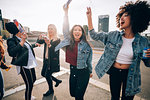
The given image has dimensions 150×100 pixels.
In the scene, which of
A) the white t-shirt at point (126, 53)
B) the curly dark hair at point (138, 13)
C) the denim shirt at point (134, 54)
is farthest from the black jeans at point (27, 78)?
the curly dark hair at point (138, 13)

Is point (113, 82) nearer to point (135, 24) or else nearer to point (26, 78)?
point (135, 24)

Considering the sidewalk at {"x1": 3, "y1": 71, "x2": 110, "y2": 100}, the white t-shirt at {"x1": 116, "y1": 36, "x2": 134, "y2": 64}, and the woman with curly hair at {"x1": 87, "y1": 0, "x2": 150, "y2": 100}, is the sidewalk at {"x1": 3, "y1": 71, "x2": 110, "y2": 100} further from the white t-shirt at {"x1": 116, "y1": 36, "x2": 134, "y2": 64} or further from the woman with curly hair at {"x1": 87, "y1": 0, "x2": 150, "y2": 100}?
the white t-shirt at {"x1": 116, "y1": 36, "x2": 134, "y2": 64}

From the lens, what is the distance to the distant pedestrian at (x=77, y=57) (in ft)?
6.41

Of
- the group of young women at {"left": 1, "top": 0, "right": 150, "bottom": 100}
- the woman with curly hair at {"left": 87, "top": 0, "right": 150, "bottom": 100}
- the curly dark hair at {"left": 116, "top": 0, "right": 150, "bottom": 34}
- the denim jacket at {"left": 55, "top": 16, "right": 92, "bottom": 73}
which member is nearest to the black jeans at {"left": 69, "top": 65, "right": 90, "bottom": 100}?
the group of young women at {"left": 1, "top": 0, "right": 150, "bottom": 100}

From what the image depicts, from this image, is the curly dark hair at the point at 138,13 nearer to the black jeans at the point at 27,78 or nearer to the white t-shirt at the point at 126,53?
the white t-shirt at the point at 126,53

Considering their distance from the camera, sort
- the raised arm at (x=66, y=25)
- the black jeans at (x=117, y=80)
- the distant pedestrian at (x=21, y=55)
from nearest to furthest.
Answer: the black jeans at (x=117, y=80) < the distant pedestrian at (x=21, y=55) < the raised arm at (x=66, y=25)

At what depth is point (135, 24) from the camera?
1499 mm

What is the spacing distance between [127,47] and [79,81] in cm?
125

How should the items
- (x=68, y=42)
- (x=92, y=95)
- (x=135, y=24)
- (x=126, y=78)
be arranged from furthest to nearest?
(x=92, y=95) < (x=68, y=42) < (x=126, y=78) < (x=135, y=24)

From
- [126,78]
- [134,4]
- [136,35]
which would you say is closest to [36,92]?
[126,78]

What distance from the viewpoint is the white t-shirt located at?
1.49 metres

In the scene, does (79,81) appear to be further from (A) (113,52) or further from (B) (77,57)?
(A) (113,52)

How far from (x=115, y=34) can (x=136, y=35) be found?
1.18ft

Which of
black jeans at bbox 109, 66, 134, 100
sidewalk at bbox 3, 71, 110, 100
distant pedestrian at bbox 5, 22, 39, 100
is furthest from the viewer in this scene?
sidewalk at bbox 3, 71, 110, 100
